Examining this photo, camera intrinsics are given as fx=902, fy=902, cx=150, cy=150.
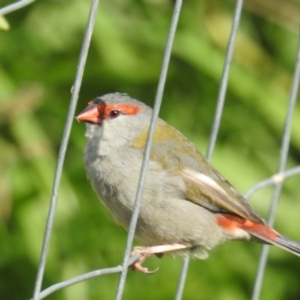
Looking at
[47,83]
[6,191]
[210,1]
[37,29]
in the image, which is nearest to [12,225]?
[6,191]

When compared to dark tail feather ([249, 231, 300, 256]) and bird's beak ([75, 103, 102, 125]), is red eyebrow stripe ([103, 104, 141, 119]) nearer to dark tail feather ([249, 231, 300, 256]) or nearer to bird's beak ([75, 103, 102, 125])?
bird's beak ([75, 103, 102, 125])

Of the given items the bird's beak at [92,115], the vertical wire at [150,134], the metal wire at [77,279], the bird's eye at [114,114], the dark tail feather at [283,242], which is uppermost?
the bird's eye at [114,114]

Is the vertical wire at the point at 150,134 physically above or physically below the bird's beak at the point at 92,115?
below

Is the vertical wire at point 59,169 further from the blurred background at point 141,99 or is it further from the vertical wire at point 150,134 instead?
the blurred background at point 141,99

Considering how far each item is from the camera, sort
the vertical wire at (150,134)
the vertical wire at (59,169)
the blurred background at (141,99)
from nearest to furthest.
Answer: the vertical wire at (59,169)
the vertical wire at (150,134)
the blurred background at (141,99)

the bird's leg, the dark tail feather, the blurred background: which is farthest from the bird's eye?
the blurred background

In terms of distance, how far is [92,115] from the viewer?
10.1 ft

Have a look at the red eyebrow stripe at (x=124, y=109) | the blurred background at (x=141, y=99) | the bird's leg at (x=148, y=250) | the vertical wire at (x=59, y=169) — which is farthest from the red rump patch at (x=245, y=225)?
the blurred background at (x=141, y=99)

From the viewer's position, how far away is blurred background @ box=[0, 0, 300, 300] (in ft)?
13.9

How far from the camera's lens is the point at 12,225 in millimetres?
4258

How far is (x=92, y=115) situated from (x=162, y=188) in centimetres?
34

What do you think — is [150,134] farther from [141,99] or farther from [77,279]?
[141,99]

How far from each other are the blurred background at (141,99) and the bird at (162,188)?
93 centimetres

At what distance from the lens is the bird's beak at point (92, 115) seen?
3.01 metres
